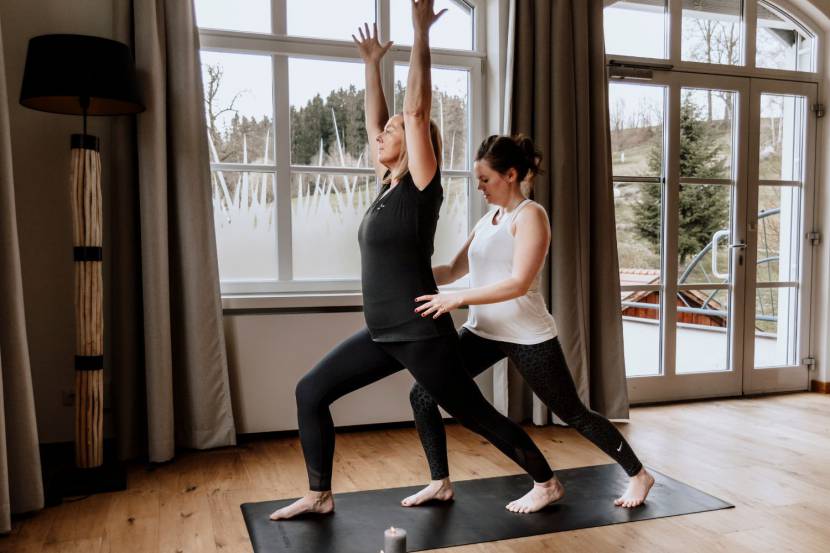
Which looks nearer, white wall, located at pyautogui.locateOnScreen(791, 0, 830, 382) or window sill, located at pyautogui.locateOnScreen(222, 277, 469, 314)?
window sill, located at pyautogui.locateOnScreen(222, 277, 469, 314)

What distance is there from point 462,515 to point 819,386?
335cm

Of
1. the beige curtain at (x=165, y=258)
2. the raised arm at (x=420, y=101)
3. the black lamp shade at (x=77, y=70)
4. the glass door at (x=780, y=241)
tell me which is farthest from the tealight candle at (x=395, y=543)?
the glass door at (x=780, y=241)

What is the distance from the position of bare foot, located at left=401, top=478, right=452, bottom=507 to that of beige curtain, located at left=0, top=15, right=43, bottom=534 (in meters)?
1.27

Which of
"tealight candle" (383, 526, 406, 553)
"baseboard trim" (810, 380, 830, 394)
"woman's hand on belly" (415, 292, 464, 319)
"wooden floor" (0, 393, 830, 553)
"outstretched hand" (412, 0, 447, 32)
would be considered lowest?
"baseboard trim" (810, 380, 830, 394)

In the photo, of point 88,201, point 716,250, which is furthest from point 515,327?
point 716,250

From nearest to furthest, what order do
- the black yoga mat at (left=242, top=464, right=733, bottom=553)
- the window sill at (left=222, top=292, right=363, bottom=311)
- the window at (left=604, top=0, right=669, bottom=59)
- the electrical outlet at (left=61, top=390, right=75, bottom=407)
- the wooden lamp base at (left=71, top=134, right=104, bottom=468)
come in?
1. the black yoga mat at (left=242, top=464, right=733, bottom=553)
2. the wooden lamp base at (left=71, top=134, right=104, bottom=468)
3. the electrical outlet at (left=61, top=390, right=75, bottom=407)
4. the window sill at (left=222, top=292, right=363, bottom=311)
5. the window at (left=604, top=0, right=669, bottom=59)

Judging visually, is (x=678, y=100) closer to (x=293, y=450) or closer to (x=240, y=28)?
(x=240, y=28)

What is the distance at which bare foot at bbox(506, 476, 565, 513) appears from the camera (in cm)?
251

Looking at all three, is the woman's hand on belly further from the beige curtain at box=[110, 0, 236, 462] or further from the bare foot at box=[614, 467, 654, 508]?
the beige curtain at box=[110, 0, 236, 462]

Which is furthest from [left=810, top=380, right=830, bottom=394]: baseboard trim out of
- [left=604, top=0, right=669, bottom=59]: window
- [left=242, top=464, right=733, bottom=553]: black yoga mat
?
[left=242, top=464, right=733, bottom=553]: black yoga mat

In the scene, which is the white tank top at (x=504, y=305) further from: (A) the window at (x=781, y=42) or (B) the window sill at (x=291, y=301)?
(A) the window at (x=781, y=42)

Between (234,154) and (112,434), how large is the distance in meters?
1.42

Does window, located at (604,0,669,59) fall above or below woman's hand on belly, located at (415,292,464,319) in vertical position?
above

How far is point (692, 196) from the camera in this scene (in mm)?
4359
